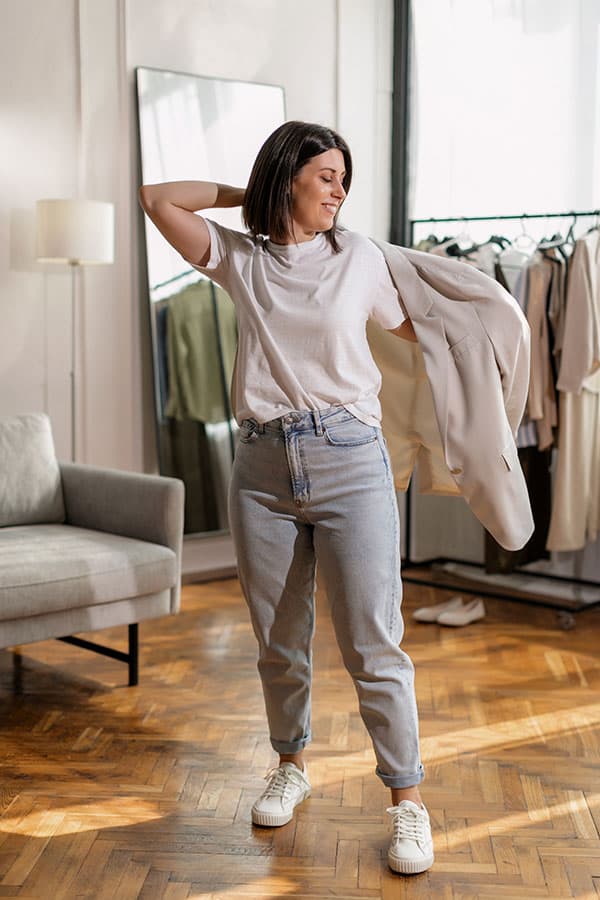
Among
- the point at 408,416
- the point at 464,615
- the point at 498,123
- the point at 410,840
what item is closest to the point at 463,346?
the point at 408,416

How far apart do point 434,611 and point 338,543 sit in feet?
7.27

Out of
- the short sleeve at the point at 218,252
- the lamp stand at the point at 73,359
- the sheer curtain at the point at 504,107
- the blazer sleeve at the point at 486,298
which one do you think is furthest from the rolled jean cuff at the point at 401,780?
the sheer curtain at the point at 504,107

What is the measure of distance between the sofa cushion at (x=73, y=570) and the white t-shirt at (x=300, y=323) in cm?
118

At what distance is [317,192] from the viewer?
233 centimetres

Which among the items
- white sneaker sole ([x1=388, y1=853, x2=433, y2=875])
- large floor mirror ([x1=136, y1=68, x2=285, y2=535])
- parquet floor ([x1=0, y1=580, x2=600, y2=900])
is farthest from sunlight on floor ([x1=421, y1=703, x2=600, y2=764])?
large floor mirror ([x1=136, y1=68, x2=285, y2=535])

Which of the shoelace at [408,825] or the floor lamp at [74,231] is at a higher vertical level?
the floor lamp at [74,231]

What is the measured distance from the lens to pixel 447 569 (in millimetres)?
5098

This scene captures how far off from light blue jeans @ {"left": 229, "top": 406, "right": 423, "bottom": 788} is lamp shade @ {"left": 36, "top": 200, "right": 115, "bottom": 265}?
6.71 ft

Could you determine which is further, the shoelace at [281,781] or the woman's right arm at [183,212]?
the shoelace at [281,781]

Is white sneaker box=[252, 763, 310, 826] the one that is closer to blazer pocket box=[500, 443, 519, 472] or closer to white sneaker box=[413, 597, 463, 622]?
blazer pocket box=[500, 443, 519, 472]

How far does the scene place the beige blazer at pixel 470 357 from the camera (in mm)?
2502

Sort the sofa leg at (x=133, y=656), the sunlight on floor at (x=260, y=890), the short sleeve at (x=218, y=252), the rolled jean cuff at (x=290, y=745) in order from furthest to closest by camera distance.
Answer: the sofa leg at (x=133, y=656) → the rolled jean cuff at (x=290, y=745) → the short sleeve at (x=218, y=252) → the sunlight on floor at (x=260, y=890)

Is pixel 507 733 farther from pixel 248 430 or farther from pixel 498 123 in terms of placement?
pixel 498 123

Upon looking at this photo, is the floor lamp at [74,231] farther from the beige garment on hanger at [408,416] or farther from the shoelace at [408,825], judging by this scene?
the shoelace at [408,825]
